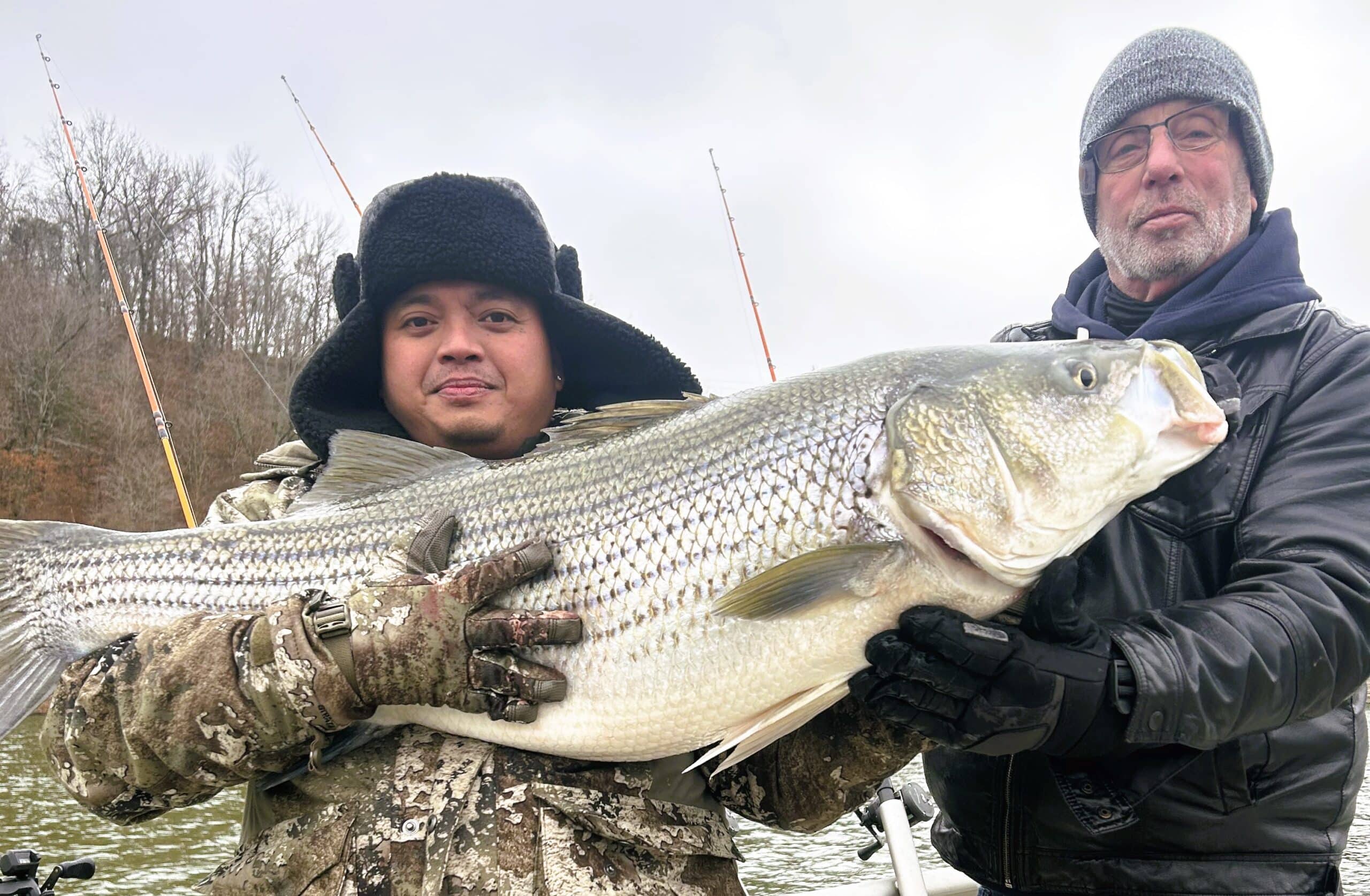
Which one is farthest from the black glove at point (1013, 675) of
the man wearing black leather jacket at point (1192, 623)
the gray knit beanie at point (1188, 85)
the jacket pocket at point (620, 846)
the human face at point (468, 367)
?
the gray knit beanie at point (1188, 85)

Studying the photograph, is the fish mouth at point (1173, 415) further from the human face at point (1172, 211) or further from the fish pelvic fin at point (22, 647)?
the fish pelvic fin at point (22, 647)

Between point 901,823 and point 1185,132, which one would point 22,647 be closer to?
point 901,823

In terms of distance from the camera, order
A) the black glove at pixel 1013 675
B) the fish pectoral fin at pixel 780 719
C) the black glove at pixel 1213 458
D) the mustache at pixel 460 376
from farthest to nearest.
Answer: the mustache at pixel 460 376 → the black glove at pixel 1213 458 → the fish pectoral fin at pixel 780 719 → the black glove at pixel 1013 675

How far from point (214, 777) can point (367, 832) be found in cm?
37

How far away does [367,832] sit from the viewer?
206cm

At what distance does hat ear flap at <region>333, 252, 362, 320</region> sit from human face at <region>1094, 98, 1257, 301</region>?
2459 mm

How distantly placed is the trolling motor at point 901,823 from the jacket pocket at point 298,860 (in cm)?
193

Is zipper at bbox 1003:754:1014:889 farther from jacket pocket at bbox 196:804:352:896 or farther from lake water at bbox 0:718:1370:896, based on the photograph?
lake water at bbox 0:718:1370:896

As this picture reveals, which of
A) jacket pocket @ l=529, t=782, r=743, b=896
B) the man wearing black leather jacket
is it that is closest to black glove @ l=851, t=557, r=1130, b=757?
the man wearing black leather jacket

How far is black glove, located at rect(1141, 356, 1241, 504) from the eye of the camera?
6.69 feet

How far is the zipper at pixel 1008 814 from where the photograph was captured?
2.39 m

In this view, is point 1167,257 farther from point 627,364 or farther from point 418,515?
point 418,515

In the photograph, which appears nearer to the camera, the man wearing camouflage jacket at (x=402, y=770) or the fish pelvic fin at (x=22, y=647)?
the man wearing camouflage jacket at (x=402, y=770)

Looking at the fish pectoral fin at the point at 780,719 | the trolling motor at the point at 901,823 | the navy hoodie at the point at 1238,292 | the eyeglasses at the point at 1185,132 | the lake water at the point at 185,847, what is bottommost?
the lake water at the point at 185,847
